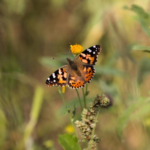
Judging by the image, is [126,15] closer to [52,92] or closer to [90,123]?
[52,92]

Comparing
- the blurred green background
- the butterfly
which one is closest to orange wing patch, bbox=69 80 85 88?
the butterfly

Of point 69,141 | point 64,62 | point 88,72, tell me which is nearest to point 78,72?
point 88,72

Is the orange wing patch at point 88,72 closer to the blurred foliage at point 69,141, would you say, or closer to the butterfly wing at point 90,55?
the butterfly wing at point 90,55

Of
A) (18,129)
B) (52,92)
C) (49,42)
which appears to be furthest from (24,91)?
(49,42)

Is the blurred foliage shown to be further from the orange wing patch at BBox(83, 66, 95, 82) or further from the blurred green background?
the orange wing patch at BBox(83, 66, 95, 82)

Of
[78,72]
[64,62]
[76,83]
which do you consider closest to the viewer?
[76,83]

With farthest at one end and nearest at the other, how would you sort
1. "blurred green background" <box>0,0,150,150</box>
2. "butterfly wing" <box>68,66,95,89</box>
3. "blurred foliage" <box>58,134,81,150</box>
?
"blurred green background" <box>0,0,150,150</box>
"butterfly wing" <box>68,66,95,89</box>
"blurred foliage" <box>58,134,81,150</box>

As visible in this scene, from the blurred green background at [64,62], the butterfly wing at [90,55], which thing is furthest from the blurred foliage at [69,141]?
the butterfly wing at [90,55]

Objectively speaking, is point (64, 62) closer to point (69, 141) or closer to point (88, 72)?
point (88, 72)
